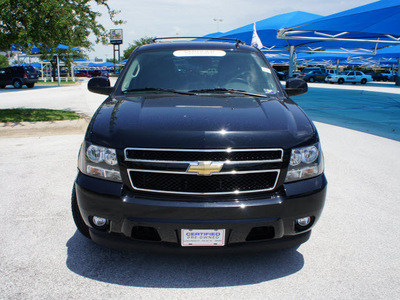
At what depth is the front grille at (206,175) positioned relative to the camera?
99.0 inches

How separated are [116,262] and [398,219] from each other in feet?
9.48

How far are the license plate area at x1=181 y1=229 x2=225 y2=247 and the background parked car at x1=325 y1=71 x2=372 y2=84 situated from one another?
1742 inches

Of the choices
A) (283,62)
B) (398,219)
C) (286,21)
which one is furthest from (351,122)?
(283,62)

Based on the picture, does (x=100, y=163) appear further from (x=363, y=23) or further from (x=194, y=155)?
(x=363, y=23)

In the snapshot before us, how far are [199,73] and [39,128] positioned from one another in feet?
20.5

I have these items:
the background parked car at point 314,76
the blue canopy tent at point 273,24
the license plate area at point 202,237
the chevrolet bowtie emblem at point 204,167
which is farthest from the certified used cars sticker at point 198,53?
the background parked car at point 314,76

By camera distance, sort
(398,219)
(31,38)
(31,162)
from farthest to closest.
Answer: (31,38) < (31,162) < (398,219)

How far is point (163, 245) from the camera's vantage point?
255 cm

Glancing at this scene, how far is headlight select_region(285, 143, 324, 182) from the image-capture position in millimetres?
2658

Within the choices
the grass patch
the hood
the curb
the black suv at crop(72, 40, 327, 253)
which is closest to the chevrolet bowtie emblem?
the black suv at crop(72, 40, 327, 253)

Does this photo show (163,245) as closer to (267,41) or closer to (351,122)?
(351,122)

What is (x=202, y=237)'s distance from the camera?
99.1 inches

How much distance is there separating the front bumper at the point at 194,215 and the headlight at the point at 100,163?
0.05 meters

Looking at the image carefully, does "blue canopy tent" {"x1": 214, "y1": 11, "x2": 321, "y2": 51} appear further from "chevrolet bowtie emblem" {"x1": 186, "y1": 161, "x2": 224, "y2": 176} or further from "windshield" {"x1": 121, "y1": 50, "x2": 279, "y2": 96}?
"chevrolet bowtie emblem" {"x1": 186, "y1": 161, "x2": 224, "y2": 176}
